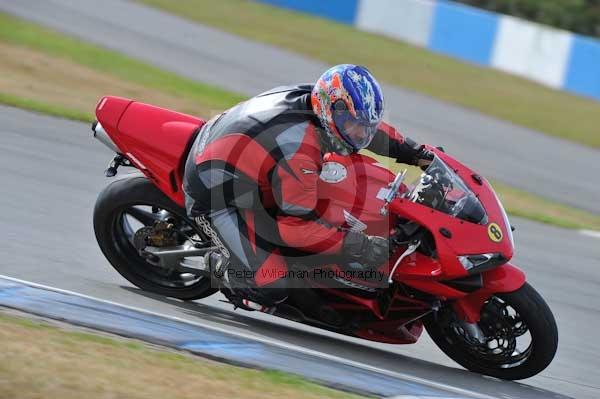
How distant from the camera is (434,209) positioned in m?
5.09

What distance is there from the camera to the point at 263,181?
5207 mm

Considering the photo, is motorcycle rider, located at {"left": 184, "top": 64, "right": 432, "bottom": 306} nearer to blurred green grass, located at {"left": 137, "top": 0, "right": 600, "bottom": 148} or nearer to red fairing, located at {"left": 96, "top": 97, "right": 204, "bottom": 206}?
red fairing, located at {"left": 96, "top": 97, "right": 204, "bottom": 206}

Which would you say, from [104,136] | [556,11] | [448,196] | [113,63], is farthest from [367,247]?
[556,11]

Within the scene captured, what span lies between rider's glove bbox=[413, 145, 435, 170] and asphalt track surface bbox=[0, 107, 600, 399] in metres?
1.09

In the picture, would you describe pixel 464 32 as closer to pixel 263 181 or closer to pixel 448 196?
pixel 448 196

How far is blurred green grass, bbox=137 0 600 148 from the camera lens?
63.5 ft

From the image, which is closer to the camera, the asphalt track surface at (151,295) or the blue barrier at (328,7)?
the asphalt track surface at (151,295)

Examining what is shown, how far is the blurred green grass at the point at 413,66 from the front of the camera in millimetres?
19359

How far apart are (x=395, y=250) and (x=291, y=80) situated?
12.8 meters

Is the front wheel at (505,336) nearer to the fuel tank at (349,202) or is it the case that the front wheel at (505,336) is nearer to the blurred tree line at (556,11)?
the fuel tank at (349,202)

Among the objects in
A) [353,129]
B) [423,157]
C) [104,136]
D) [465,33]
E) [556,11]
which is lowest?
[104,136]

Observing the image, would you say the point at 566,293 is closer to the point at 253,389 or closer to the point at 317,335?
the point at 317,335

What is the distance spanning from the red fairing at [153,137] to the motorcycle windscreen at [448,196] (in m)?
1.36

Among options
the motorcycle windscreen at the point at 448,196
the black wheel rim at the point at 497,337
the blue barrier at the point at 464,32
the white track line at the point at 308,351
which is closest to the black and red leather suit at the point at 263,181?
the white track line at the point at 308,351
